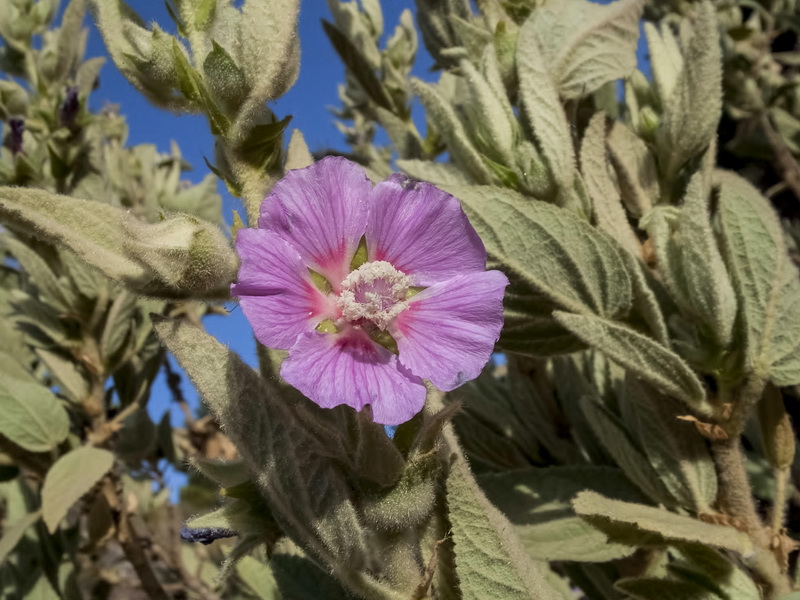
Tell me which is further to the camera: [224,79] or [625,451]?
[625,451]

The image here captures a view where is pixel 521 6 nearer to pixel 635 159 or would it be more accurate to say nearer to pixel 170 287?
pixel 635 159

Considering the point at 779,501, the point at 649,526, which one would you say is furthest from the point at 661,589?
the point at 779,501

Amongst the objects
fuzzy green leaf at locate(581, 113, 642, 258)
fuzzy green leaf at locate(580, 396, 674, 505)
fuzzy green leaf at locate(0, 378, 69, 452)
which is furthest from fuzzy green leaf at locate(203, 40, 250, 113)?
fuzzy green leaf at locate(0, 378, 69, 452)

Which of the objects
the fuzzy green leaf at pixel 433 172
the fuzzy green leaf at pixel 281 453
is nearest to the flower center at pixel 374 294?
the fuzzy green leaf at pixel 281 453

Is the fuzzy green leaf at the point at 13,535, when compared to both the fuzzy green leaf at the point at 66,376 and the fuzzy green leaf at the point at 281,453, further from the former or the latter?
the fuzzy green leaf at the point at 281,453

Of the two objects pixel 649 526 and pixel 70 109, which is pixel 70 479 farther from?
pixel 649 526

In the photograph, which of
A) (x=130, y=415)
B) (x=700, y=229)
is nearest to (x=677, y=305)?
(x=700, y=229)
